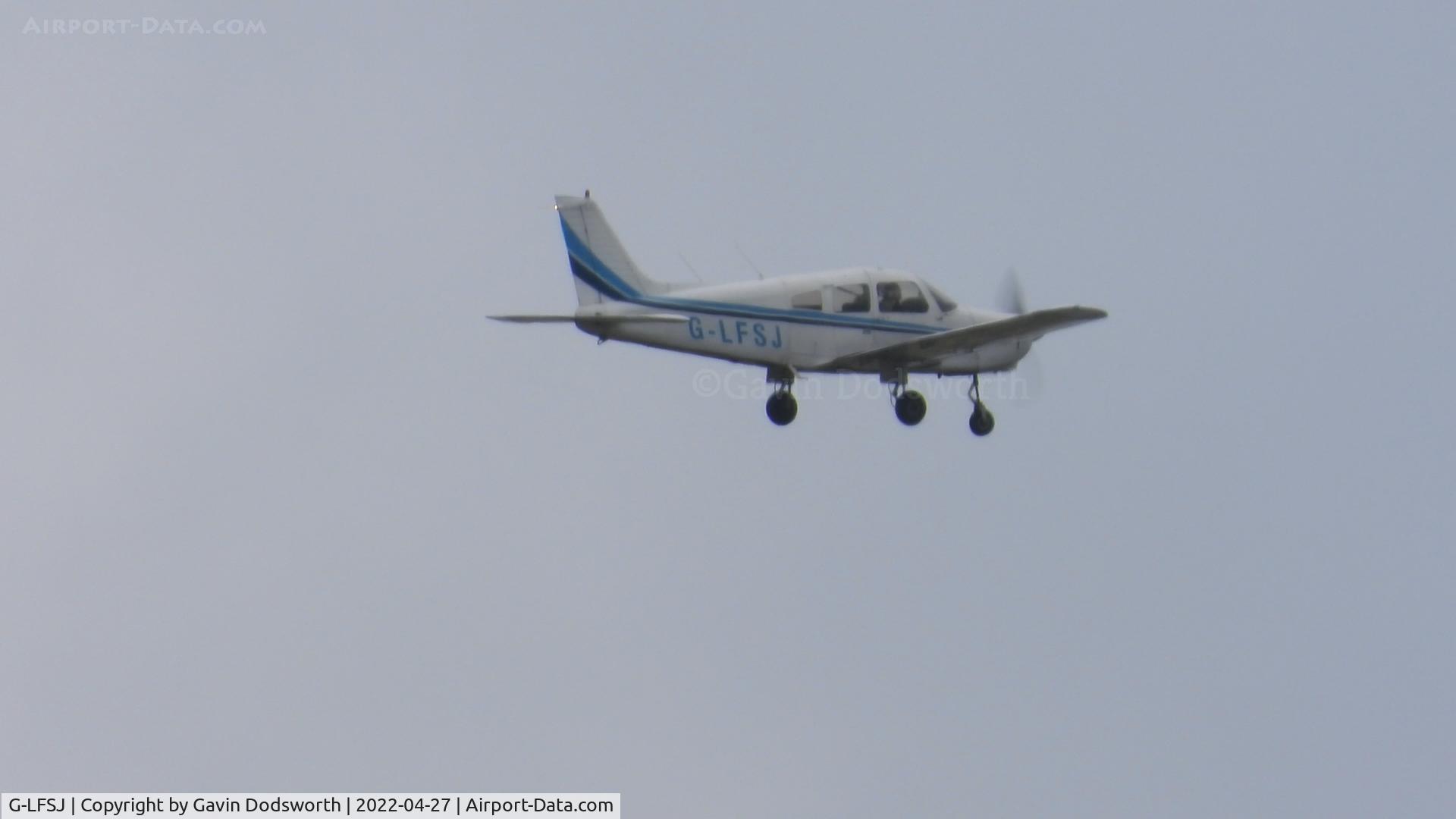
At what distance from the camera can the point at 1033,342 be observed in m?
42.6

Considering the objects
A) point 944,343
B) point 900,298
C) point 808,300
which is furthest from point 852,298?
point 944,343

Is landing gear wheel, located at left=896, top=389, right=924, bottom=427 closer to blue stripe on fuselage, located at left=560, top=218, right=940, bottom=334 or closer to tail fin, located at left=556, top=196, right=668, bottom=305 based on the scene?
blue stripe on fuselage, located at left=560, top=218, right=940, bottom=334

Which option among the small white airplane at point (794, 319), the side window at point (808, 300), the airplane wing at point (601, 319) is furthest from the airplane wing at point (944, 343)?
the airplane wing at point (601, 319)

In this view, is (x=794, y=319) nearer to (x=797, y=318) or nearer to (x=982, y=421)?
(x=797, y=318)

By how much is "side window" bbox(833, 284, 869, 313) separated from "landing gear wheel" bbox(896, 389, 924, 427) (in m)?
1.51

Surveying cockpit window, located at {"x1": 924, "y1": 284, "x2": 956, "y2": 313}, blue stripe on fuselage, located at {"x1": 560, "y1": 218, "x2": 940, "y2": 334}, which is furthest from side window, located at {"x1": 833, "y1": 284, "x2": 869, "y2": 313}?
cockpit window, located at {"x1": 924, "y1": 284, "x2": 956, "y2": 313}

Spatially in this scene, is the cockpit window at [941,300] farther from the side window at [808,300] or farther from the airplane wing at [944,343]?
the side window at [808,300]

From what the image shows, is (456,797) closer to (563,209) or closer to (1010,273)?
(563,209)

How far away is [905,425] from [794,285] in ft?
9.28

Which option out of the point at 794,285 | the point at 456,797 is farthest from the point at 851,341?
the point at 456,797

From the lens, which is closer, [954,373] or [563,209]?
[563,209]

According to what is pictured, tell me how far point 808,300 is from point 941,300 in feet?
8.75

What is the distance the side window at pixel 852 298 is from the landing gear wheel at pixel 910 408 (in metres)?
1.51

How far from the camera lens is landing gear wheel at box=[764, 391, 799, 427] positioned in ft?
131
